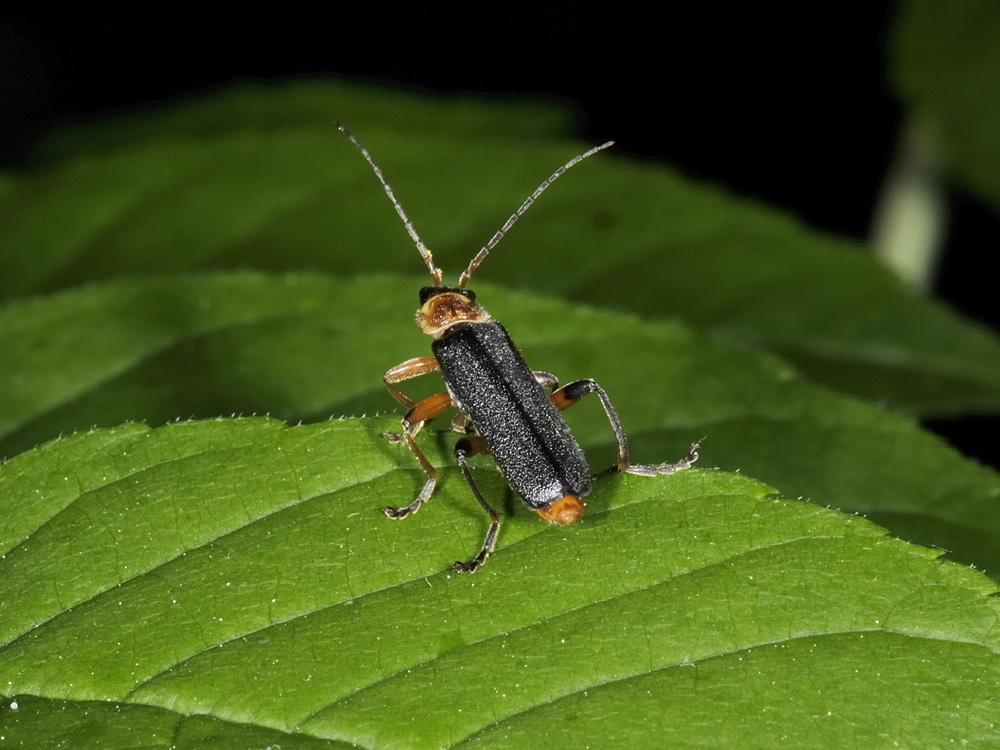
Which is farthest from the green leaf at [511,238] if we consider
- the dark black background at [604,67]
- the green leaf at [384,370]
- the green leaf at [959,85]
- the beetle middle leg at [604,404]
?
the dark black background at [604,67]

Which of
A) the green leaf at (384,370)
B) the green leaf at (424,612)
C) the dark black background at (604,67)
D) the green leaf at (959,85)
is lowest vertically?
the dark black background at (604,67)

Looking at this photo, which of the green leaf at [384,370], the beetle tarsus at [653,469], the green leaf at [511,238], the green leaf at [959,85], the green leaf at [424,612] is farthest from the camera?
the green leaf at [959,85]

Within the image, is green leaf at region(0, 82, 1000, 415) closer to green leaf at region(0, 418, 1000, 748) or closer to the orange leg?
the orange leg

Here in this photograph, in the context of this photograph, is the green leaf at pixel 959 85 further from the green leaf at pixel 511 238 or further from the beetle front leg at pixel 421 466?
the beetle front leg at pixel 421 466

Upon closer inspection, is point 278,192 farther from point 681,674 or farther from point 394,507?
point 681,674

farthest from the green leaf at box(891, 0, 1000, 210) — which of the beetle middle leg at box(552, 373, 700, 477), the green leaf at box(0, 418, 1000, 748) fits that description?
the green leaf at box(0, 418, 1000, 748)

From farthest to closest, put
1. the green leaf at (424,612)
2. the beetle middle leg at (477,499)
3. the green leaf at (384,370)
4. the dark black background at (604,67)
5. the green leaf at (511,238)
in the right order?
the dark black background at (604,67) → the green leaf at (511,238) → the green leaf at (384,370) → the beetle middle leg at (477,499) → the green leaf at (424,612)
